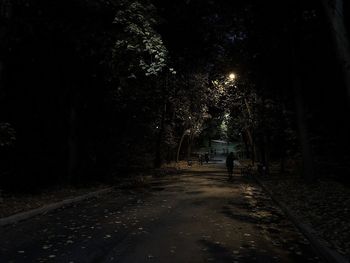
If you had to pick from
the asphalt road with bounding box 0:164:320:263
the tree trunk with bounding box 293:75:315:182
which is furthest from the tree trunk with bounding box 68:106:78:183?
the tree trunk with bounding box 293:75:315:182

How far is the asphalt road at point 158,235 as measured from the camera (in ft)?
27.5

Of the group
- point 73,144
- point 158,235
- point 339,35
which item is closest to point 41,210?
point 158,235

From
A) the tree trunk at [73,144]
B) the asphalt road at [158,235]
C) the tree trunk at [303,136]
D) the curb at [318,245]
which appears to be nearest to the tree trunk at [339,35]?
the curb at [318,245]

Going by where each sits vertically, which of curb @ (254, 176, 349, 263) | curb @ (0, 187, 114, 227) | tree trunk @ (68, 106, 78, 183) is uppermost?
tree trunk @ (68, 106, 78, 183)

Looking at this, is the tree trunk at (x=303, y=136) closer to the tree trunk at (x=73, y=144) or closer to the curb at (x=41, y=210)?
the curb at (x=41, y=210)

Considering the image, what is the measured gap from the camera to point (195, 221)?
41.2ft

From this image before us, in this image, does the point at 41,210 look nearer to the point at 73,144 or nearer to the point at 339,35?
the point at 73,144

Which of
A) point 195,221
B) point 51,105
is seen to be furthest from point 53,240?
point 51,105

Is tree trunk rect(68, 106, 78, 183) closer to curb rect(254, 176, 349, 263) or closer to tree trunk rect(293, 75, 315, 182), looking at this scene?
tree trunk rect(293, 75, 315, 182)

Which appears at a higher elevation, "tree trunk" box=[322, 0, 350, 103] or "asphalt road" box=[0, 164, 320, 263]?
"tree trunk" box=[322, 0, 350, 103]

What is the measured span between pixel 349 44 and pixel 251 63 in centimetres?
1386

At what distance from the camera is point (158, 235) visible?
10414 mm

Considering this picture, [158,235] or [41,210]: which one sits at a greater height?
[41,210]

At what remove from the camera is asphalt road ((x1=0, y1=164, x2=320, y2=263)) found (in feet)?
27.5
